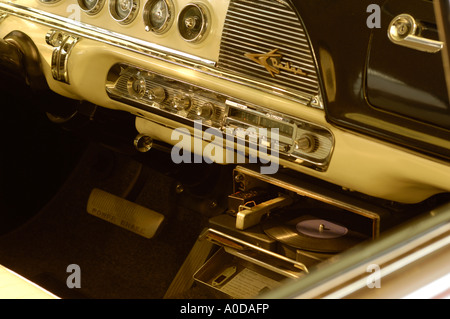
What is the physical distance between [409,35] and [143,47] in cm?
75

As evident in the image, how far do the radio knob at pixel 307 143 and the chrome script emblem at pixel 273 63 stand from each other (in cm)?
14

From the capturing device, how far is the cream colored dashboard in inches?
50.2

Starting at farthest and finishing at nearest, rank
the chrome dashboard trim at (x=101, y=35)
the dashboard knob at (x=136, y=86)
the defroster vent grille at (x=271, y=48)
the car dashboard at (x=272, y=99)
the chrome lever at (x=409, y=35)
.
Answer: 1. the dashboard knob at (x=136, y=86)
2. the chrome dashboard trim at (x=101, y=35)
3. the defroster vent grille at (x=271, y=48)
4. the car dashboard at (x=272, y=99)
5. the chrome lever at (x=409, y=35)

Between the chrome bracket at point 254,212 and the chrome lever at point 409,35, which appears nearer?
the chrome lever at point 409,35

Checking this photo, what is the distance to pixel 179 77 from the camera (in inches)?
62.6

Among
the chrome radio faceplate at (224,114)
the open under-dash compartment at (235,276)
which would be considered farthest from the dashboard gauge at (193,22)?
the open under-dash compartment at (235,276)

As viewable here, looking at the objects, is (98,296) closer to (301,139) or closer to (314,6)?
(301,139)

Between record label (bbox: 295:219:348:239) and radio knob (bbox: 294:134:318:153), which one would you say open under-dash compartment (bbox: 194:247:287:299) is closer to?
record label (bbox: 295:219:348:239)

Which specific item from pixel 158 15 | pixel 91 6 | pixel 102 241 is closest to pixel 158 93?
pixel 158 15

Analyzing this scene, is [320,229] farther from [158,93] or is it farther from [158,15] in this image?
[158,15]

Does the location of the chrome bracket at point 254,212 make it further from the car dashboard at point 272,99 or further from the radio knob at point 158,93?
the radio knob at point 158,93

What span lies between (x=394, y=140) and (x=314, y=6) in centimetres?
30

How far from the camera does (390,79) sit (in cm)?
120

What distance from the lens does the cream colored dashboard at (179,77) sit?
1275 millimetres
